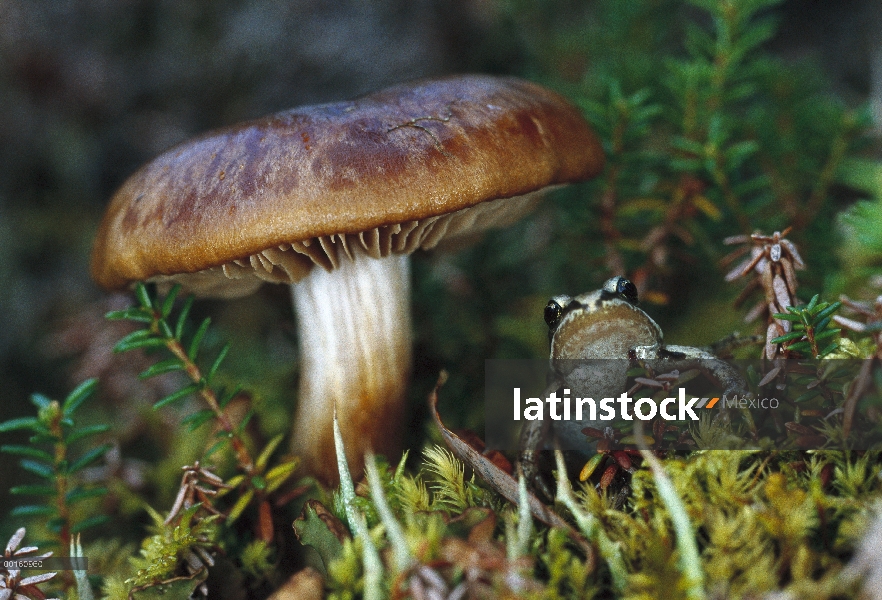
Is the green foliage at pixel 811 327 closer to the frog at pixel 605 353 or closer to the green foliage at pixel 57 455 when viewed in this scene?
the frog at pixel 605 353

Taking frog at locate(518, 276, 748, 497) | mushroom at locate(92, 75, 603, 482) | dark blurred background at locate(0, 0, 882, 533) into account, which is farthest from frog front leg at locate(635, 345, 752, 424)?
dark blurred background at locate(0, 0, 882, 533)

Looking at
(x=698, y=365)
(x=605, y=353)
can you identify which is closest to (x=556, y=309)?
(x=605, y=353)

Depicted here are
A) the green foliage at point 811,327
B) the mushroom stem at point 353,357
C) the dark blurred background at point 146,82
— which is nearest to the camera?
the green foliage at point 811,327

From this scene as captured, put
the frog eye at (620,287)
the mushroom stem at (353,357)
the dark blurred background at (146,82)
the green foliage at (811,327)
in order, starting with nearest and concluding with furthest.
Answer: the green foliage at (811,327), the frog eye at (620,287), the mushroom stem at (353,357), the dark blurred background at (146,82)

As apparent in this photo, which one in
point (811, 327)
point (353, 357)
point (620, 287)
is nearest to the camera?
point (811, 327)

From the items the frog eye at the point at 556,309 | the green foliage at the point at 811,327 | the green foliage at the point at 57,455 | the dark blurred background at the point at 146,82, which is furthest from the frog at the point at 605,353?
the dark blurred background at the point at 146,82

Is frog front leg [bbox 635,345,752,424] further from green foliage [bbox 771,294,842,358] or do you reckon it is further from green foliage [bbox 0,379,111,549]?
green foliage [bbox 0,379,111,549]

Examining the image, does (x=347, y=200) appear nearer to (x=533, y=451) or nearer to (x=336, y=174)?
(x=336, y=174)
